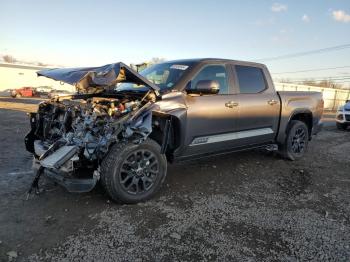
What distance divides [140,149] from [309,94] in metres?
4.39

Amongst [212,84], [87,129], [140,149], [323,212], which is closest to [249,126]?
[212,84]

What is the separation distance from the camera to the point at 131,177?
4098 millimetres

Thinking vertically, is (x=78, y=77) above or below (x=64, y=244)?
above

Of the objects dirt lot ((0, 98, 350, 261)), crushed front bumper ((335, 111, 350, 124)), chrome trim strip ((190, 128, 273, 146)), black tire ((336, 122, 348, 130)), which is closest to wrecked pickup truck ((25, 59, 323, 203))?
chrome trim strip ((190, 128, 273, 146))

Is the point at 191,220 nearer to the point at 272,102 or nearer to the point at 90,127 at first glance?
the point at 90,127

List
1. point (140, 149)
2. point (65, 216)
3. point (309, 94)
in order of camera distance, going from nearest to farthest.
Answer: point (65, 216)
point (140, 149)
point (309, 94)

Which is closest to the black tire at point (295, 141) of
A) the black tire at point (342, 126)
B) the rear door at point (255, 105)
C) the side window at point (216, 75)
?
the rear door at point (255, 105)

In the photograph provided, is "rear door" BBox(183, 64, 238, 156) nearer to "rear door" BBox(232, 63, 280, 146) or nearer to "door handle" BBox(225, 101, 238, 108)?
"door handle" BBox(225, 101, 238, 108)

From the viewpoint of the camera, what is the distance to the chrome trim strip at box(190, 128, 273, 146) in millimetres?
4789

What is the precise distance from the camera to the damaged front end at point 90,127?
379cm

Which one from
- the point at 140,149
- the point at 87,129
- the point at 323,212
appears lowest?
the point at 323,212

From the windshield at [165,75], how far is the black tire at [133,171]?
37.2 inches

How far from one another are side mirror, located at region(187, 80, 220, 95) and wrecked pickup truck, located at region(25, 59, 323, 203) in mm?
14

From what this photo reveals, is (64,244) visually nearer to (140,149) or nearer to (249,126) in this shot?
(140,149)
